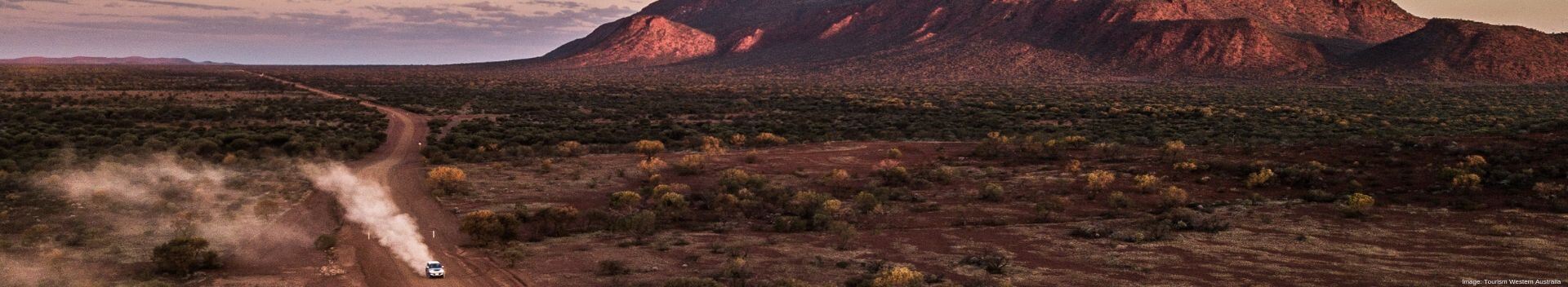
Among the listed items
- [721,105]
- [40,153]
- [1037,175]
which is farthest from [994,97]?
[40,153]

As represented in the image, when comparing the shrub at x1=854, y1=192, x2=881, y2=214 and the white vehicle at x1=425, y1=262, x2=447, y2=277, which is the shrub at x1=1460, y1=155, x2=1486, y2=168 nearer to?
the shrub at x1=854, y1=192, x2=881, y2=214

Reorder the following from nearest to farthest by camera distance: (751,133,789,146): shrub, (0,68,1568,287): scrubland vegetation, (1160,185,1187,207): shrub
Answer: (0,68,1568,287): scrubland vegetation
(1160,185,1187,207): shrub
(751,133,789,146): shrub

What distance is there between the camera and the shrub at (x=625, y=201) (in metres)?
23.4

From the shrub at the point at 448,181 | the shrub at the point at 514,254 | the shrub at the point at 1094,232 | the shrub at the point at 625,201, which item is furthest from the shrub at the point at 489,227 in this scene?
the shrub at the point at 1094,232

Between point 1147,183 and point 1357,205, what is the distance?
18.4 ft

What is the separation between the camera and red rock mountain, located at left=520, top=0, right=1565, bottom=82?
357 ft

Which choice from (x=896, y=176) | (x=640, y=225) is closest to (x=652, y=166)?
(x=896, y=176)

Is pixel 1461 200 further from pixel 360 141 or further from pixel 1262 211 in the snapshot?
pixel 360 141

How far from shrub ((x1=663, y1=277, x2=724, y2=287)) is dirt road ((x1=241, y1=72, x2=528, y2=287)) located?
9.22 feet

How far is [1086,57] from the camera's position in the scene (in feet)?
399

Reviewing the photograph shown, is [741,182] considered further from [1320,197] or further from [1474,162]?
[1474,162]

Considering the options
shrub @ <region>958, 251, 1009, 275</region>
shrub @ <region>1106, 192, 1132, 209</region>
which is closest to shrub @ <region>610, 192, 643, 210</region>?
shrub @ <region>958, 251, 1009, 275</region>

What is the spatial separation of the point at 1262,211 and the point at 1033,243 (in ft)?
22.9

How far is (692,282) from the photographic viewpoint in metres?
14.6
